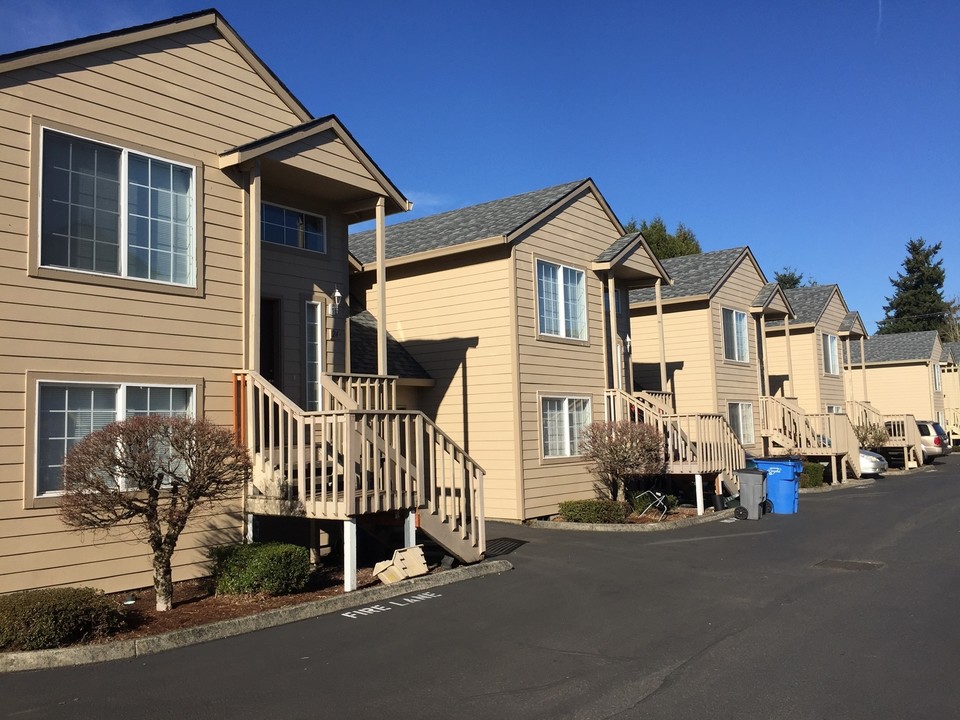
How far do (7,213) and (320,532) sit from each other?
19.7 feet

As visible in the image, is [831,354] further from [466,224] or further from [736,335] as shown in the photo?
[466,224]

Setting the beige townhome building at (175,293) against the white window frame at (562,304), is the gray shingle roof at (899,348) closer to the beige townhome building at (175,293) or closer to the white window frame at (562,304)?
the white window frame at (562,304)

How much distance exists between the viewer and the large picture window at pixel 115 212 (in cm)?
927

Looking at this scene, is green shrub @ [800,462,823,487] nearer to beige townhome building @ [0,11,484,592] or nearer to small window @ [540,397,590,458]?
small window @ [540,397,590,458]

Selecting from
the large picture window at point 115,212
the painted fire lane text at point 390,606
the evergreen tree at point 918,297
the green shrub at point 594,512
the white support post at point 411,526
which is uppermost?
the evergreen tree at point 918,297

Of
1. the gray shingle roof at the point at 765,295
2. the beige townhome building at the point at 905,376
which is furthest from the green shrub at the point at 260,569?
A: the beige townhome building at the point at 905,376

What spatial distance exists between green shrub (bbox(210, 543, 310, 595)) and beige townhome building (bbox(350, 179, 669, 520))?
7456mm

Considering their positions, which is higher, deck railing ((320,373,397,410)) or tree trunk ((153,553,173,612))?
deck railing ((320,373,397,410))

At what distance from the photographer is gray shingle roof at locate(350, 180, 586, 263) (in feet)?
57.9

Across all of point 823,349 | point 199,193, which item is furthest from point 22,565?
point 823,349

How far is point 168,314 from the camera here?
10.2m

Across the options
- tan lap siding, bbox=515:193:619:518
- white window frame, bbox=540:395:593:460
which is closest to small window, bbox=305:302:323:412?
tan lap siding, bbox=515:193:619:518

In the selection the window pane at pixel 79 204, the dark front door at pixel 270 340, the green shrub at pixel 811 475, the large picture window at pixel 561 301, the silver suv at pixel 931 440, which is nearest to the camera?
the window pane at pixel 79 204

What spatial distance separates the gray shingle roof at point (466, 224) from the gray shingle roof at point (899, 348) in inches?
1246
